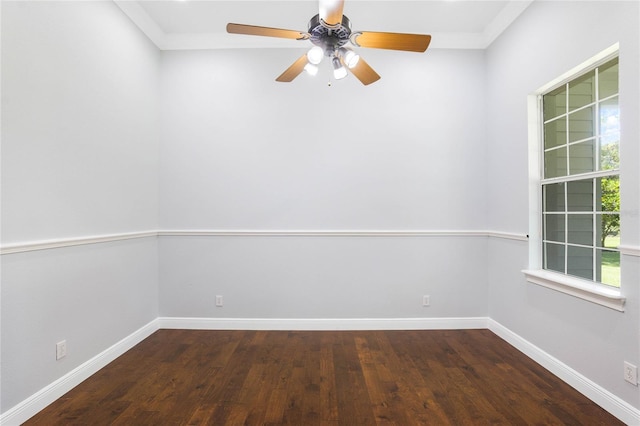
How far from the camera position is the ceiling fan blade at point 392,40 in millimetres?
1661

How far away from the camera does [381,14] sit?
290cm

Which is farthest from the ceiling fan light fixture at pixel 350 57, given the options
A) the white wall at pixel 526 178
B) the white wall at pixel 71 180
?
the white wall at pixel 71 180

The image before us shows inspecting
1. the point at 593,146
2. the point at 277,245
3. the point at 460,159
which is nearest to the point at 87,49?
the point at 277,245

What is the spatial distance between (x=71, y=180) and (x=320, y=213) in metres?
2.13

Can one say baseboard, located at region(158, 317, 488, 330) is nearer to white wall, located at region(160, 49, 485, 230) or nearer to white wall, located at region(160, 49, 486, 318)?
white wall, located at region(160, 49, 486, 318)

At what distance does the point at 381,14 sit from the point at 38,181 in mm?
3086

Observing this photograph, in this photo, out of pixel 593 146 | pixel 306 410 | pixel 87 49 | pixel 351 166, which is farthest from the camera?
pixel 351 166

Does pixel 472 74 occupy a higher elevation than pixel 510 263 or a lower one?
higher

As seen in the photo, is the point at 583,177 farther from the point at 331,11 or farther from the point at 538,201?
the point at 331,11

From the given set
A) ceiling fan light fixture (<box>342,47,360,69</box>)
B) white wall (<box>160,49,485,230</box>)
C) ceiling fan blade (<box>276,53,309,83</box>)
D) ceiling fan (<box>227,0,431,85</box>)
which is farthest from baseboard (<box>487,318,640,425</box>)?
ceiling fan blade (<box>276,53,309,83</box>)

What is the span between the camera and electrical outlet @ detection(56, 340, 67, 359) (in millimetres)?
2077

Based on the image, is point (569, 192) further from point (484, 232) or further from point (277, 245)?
point (277, 245)

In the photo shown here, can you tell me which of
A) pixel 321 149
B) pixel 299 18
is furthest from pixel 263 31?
pixel 321 149

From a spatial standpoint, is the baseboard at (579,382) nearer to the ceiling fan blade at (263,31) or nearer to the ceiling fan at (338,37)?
the ceiling fan at (338,37)
